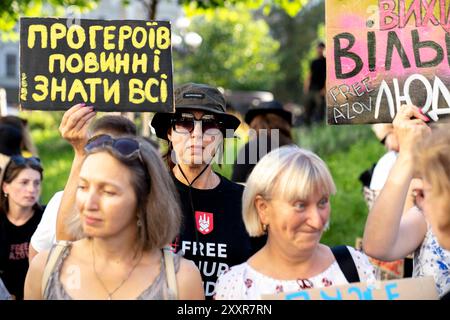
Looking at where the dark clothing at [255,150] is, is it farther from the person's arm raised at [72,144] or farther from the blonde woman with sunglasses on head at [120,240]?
the blonde woman with sunglasses on head at [120,240]

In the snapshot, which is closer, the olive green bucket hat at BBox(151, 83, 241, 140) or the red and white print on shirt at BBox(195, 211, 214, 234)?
the red and white print on shirt at BBox(195, 211, 214, 234)

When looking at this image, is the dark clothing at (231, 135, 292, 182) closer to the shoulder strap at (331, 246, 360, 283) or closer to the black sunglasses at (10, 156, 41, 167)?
the black sunglasses at (10, 156, 41, 167)

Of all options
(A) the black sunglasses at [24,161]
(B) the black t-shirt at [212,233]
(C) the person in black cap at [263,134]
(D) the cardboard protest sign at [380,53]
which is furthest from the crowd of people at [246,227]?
(C) the person in black cap at [263,134]

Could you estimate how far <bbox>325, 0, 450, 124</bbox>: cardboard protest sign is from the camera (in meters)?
4.12

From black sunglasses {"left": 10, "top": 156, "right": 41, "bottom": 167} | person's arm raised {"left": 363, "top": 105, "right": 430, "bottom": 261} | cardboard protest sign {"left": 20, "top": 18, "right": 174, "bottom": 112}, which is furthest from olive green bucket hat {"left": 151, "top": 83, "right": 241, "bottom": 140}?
black sunglasses {"left": 10, "top": 156, "right": 41, "bottom": 167}

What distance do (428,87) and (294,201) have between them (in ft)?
4.11

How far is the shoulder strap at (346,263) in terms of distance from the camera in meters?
3.25

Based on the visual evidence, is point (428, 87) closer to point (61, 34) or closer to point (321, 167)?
point (321, 167)

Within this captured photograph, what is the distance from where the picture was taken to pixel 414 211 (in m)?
3.88

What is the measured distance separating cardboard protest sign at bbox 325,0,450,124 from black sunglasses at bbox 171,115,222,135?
1.88ft

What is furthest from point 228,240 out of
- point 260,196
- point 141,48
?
point 141,48

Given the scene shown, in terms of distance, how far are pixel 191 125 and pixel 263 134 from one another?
1861mm

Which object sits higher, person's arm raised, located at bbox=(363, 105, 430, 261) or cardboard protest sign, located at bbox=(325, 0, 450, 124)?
cardboard protest sign, located at bbox=(325, 0, 450, 124)
